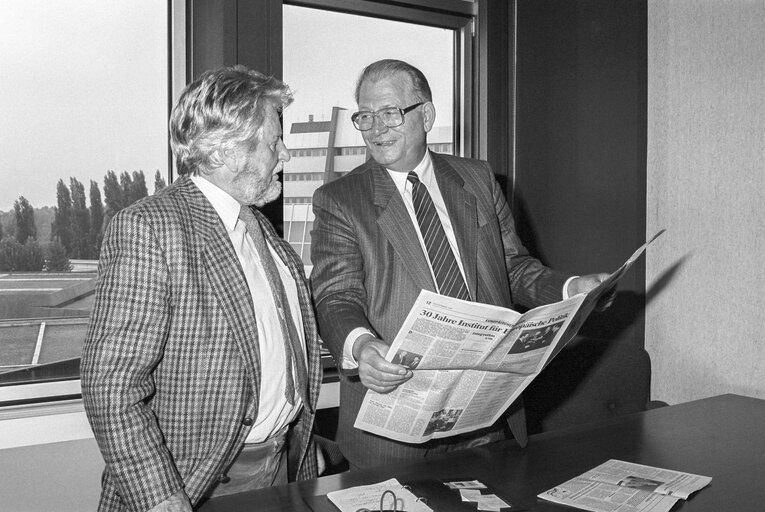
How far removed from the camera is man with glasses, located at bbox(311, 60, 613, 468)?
2.04 m

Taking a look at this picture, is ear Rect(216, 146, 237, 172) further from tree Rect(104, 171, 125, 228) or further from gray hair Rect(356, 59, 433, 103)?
tree Rect(104, 171, 125, 228)

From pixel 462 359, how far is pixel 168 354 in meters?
0.61

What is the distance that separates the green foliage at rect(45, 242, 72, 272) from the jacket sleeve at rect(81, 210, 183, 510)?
1.24 metres

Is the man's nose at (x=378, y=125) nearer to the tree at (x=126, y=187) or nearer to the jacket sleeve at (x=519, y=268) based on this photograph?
the jacket sleeve at (x=519, y=268)

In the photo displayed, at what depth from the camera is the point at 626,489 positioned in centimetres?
159

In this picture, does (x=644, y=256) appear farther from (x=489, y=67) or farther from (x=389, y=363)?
(x=389, y=363)

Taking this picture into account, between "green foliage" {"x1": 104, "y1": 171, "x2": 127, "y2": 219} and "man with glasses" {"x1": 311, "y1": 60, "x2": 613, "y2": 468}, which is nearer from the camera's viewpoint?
"man with glasses" {"x1": 311, "y1": 60, "x2": 613, "y2": 468}

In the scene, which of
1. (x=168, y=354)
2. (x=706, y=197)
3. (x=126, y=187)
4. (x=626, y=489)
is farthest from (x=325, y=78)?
(x=626, y=489)

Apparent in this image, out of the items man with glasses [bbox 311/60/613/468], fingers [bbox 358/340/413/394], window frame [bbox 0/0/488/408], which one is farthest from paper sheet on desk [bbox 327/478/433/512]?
window frame [bbox 0/0/488/408]

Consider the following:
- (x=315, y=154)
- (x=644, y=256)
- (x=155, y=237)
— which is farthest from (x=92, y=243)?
(x=644, y=256)

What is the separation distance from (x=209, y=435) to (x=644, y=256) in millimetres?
2517

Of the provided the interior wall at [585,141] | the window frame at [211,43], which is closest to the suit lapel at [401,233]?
the window frame at [211,43]

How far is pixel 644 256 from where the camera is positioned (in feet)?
11.6

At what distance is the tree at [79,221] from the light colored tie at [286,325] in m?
1.10
